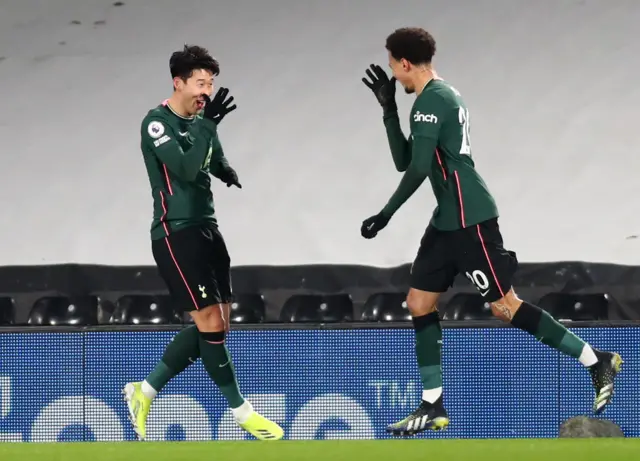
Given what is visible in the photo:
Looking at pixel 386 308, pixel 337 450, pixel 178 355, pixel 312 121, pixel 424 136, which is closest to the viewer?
pixel 337 450

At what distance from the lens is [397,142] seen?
5.03 metres

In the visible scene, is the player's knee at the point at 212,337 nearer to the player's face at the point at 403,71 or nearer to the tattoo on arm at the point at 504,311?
the tattoo on arm at the point at 504,311

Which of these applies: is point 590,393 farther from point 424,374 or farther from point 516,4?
point 516,4

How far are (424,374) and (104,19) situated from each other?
4406 millimetres

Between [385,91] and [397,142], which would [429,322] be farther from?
[385,91]

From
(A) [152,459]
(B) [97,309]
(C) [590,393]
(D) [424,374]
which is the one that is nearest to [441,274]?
(D) [424,374]

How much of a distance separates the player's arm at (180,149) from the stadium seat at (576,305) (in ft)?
10.3

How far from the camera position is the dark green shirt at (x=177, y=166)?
501cm

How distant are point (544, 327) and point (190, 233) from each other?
143 cm

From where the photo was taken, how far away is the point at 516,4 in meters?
8.20

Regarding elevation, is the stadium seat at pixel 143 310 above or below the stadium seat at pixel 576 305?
above

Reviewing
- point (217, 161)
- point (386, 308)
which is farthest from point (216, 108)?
point (386, 308)

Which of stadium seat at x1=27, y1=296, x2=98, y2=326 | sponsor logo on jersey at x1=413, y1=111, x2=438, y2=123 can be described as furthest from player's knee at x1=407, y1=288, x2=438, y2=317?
stadium seat at x1=27, y1=296, x2=98, y2=326

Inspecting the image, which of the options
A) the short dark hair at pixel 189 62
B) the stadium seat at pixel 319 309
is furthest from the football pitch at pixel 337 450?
the stadium seat at pixel 319 309
